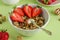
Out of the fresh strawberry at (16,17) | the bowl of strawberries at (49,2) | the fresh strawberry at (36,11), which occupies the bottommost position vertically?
the fresh strawberry at (16,17)

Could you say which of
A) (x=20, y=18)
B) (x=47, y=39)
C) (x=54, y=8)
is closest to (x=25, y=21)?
(x=20, y=18)

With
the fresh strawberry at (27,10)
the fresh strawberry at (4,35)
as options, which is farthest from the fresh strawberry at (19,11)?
the fresh strawberry at (4,35)

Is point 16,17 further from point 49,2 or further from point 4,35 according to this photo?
point 49,2

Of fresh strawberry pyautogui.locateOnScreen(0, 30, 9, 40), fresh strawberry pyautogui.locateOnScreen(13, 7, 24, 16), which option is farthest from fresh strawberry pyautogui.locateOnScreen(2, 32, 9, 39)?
fresh strawberry pyautogui.locateOnScreen(13, 7, 24, 16)

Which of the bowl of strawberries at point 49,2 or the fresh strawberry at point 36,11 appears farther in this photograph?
the bowl of strawberries at point 49,2

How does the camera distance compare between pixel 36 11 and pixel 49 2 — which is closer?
pixel 36 11

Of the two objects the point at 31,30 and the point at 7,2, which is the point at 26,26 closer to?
the point at 31,30

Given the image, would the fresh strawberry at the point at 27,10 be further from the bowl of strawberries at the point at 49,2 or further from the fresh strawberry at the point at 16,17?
the bowl of strawberries at the point at 49,2

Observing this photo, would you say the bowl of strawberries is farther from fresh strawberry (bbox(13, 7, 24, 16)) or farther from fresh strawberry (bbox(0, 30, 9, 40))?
fresh strawberry (bbox(0, 30, 9, 40))

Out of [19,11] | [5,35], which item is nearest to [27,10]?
[19,11]

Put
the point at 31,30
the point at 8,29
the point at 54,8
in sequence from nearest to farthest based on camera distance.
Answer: the point at 31,30 < the point at 8,29 < the point at 54,8

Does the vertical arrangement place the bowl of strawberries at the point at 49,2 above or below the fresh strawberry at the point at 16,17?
above
